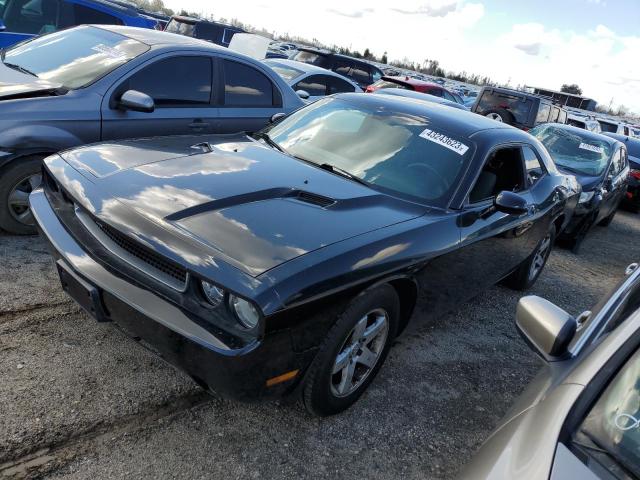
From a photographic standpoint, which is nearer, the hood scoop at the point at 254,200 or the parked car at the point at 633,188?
the hood scoop at the point at 254,200

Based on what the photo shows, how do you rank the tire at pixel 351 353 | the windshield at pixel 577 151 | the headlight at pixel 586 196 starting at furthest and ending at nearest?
the windshield at pixel 577 151 → the headlight at pixel 586 196 → the tire at pixel 351 353

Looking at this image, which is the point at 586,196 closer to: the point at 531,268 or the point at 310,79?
the point at 531,268

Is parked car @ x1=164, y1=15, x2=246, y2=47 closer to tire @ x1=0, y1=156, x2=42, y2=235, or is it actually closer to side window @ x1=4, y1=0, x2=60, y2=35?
side window @ x1=4, y1=0, x2=60, y2=35

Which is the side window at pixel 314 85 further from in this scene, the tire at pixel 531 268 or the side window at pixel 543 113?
the side window at pixel 543 113

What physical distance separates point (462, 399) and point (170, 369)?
1824 millimetres

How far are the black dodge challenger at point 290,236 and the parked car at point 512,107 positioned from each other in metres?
8.86

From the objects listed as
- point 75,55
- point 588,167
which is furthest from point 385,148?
point 588,167

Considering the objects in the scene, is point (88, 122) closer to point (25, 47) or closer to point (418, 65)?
point (25, 47)

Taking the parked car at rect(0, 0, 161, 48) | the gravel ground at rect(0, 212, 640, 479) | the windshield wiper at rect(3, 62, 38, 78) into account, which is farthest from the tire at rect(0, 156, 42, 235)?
the parked car at rect(0, 0, 161, 48)

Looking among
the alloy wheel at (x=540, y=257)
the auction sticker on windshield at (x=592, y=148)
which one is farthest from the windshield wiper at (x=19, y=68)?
the auction sticker on windshield at (x=592, y=148)

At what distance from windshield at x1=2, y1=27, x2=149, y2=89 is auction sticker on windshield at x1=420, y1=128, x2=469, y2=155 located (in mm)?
2673

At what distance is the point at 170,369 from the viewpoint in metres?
2.94

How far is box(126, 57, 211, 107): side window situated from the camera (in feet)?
14.9

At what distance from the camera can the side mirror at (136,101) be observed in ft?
13.7
